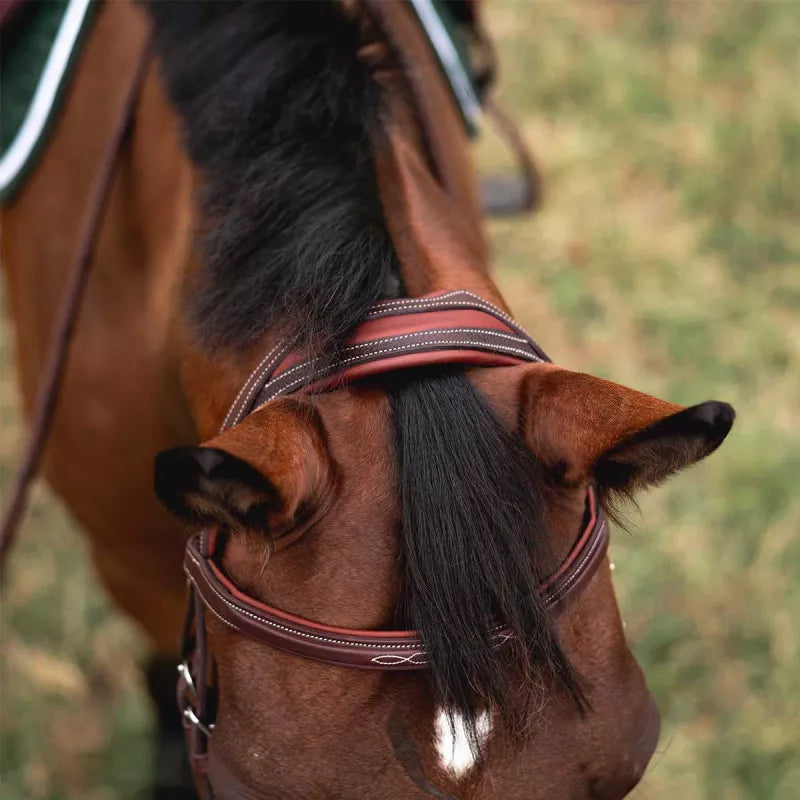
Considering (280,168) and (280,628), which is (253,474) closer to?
(280,628)

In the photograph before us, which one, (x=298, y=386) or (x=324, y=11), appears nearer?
(x=298, y=386)

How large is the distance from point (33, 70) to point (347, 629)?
1233 millimetres

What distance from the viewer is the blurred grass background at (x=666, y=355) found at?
2607mm

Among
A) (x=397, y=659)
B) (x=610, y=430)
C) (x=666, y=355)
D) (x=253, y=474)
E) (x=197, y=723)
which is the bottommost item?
(x=666, y=355)

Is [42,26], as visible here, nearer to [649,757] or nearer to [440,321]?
[440,321]

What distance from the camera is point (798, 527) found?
301 cm

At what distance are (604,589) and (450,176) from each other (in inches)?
25.6

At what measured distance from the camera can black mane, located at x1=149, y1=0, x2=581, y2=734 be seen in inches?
40.2

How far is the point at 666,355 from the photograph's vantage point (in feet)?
11.8

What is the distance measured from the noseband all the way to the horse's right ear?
89 millimetres

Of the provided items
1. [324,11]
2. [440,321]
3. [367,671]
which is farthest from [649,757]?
[324,11]

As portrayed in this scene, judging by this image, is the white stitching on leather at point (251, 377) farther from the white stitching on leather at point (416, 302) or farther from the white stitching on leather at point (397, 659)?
the white stitching on leather at point (397, 659)

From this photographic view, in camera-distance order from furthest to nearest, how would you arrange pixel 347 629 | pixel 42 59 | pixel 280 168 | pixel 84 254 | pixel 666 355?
pixel 666 355 → pixel 42 59 → pixel 84 254 → pixel 280 168 → pixel 347 629

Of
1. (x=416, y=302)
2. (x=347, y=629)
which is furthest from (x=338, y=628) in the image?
(x=416, y=302)
